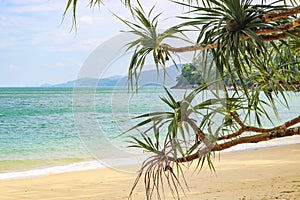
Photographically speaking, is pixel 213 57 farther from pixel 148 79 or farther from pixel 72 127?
pixel 72 127

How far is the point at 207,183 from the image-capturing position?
493cm

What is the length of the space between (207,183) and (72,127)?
1313 cm

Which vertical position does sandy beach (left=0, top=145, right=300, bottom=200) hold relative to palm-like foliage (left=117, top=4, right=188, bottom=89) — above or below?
below

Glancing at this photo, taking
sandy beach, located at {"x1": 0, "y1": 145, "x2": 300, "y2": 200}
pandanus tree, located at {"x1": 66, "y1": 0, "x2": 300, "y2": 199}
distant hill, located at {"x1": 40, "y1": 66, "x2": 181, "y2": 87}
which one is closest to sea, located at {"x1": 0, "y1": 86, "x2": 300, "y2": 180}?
distant hill, located at {"x1": 40, "y1": 66, "x2": 181, "y2": 87}

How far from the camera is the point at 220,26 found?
1399 mm

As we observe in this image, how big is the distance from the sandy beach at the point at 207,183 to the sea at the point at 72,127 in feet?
1.34

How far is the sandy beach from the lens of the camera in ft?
13.4

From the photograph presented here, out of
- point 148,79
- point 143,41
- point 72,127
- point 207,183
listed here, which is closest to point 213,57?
point 143,41

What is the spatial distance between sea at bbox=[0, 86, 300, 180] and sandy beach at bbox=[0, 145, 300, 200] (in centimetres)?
41

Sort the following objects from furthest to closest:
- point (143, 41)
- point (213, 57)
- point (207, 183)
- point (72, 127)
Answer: point (72, 127)
point (207, 183)
point (143, 41)
point (213, 57)

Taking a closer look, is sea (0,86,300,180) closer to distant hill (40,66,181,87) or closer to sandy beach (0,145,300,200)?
distant hill (40,66,181,87)

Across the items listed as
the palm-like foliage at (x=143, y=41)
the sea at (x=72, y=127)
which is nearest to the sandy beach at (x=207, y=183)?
the sea at (x=72, y=127)

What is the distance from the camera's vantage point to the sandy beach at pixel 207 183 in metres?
4.09

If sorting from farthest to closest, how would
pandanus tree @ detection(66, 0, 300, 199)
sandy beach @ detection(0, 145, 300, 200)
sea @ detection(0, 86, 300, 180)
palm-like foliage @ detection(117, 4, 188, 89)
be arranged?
sandy beach @ detection(0, 145, 300, 200) → sea @ detection(0, 86, 300, 180) → palm-like foliage @ detection(117, 4, 188, 89) → pandanus tree @ detection(66, 0, 300, 199)
